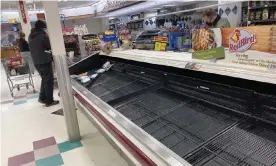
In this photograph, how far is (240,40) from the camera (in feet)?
4.72

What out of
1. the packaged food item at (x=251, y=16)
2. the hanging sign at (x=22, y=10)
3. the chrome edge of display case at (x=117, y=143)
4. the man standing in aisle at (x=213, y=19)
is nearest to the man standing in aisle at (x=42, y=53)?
the chrome edge of display case at (x=117, y=143)

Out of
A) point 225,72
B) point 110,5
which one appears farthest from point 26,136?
point 110,5

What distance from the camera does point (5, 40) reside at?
1711 cm

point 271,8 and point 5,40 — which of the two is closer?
point 271,8

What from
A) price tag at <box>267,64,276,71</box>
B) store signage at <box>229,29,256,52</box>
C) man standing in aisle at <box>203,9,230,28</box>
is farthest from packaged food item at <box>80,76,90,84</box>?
price tag at <box>267,64,276,71</box>

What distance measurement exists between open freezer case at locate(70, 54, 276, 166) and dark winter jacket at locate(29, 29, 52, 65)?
8.46 ft

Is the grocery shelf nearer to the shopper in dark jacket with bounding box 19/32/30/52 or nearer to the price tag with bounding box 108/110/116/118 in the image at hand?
the price tag with bounding box 108/110/116/118

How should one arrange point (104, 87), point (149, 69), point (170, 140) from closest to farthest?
point (170, 140) < point (149, 69) < point (104, 87)

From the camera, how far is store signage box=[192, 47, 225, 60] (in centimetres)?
158

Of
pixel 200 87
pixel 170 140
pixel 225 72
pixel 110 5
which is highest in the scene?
pixel 110 5

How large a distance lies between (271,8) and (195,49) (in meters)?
5.87

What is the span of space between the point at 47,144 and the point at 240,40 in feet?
9.05

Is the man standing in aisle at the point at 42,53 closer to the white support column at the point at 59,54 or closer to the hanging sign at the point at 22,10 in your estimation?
the white support column at the point at 59,54

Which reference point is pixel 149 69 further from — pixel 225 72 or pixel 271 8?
pixel 271 8
